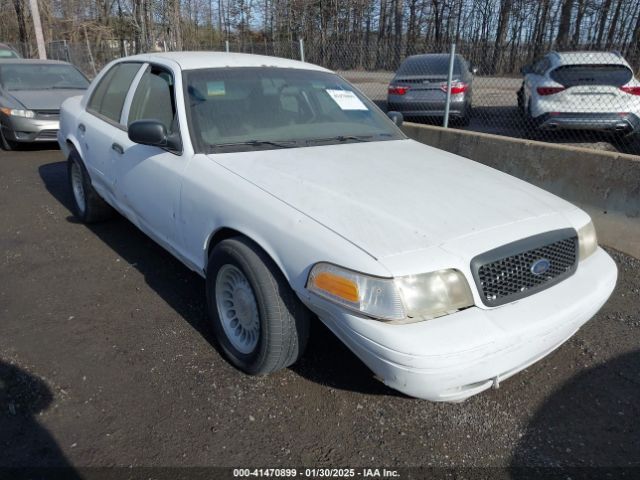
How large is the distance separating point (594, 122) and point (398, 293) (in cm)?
630

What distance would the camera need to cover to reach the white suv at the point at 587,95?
687 cm

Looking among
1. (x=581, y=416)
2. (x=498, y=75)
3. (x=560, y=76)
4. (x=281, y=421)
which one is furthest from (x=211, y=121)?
(x=498, y=75)

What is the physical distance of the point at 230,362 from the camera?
284cm

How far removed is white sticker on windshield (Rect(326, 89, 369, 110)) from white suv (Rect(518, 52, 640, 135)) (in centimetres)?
450

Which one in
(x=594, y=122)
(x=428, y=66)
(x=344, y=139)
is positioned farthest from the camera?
(x=428, y=66)

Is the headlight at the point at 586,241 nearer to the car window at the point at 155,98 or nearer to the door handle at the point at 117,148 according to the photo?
the car window at the point at 155,98

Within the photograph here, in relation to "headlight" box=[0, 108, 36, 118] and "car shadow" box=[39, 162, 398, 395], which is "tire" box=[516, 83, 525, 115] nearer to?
"car shadow" box=[39, 162, 398, 395]

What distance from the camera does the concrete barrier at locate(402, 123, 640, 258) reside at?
419 cm

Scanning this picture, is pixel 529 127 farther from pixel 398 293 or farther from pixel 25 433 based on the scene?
pixel 25 433

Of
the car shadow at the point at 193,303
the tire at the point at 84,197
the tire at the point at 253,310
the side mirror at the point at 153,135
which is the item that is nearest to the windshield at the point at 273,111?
the side mirror at the point at 153,135

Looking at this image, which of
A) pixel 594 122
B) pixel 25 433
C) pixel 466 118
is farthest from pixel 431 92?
pixel 25 433

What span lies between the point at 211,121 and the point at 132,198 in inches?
37.0

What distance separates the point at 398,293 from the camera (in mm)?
1989

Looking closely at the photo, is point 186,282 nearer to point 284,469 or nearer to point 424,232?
point 284,469
